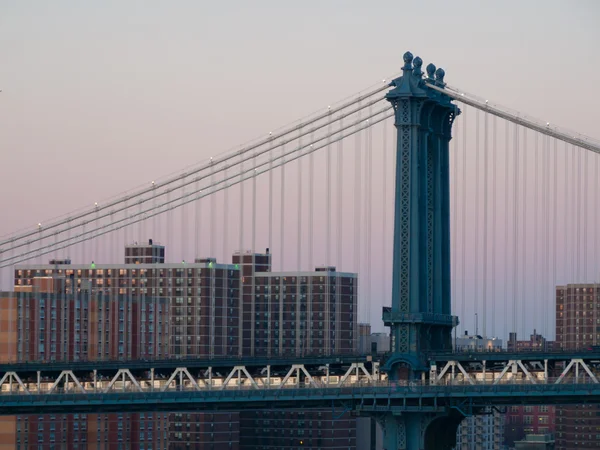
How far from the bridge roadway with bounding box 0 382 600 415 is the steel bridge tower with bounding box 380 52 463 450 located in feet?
3.78

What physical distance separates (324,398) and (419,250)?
40.8ft

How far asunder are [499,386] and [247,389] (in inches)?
709

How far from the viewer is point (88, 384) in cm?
13138

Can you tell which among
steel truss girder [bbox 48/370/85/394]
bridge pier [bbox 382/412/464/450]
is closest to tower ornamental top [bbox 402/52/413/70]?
bridge pier [bbox 382/412/464/450]

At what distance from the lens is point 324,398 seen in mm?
121250

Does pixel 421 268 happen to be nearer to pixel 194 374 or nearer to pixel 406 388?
pixel 406 388

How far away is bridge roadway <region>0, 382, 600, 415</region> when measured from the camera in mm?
118312

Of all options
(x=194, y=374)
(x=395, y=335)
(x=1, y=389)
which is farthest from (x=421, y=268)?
(x=1, y=389)

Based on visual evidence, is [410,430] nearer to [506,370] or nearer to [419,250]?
[506,370]

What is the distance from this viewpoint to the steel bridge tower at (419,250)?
401 ft

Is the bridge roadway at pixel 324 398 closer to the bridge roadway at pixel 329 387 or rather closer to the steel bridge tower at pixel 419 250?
the bridge roadway at pixel 329 387

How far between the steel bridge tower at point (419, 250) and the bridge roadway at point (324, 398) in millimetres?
1152

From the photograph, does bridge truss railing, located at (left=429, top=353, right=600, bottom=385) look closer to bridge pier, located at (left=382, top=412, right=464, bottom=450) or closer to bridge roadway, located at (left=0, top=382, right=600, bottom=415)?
bridge roadway, located at (left=0, top=382, right=600, bottom=415)

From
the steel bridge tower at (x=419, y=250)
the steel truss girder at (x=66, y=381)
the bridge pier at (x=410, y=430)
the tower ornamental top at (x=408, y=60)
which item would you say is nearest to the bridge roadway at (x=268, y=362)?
the steel truss girder at (x=66, y=381)
